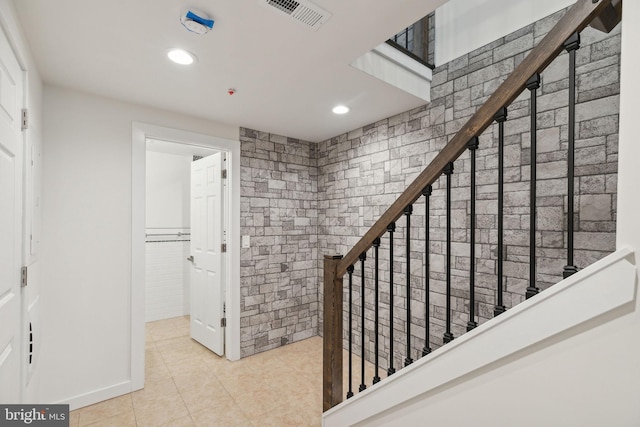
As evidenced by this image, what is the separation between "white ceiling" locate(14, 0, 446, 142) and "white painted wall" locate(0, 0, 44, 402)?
0.43 ft

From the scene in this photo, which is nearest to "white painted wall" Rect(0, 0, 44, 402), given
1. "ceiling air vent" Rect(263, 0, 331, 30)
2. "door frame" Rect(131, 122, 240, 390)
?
"door frame" Rect(131, 122, 240, 390)

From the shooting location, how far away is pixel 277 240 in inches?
138

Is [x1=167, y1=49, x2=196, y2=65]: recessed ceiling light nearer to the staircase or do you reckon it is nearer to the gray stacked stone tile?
the gray stacked stone tile

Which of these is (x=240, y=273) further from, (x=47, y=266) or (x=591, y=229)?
(x=591, y=229)

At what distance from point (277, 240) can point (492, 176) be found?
2.24 metres

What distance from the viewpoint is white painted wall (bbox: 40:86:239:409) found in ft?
7.52

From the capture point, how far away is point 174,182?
474 centimetres

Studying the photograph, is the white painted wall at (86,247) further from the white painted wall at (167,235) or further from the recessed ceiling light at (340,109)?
the white painted wall at (167,235)

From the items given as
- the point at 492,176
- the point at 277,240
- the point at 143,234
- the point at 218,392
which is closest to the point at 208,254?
the point at 277,240

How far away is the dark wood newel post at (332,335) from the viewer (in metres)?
1.74

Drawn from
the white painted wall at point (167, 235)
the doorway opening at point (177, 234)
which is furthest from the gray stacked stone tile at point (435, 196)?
the white painted wall at point (167, 235)

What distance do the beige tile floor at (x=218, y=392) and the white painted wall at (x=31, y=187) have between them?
2.12 feet

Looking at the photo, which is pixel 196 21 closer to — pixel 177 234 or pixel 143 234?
pixel 143 234

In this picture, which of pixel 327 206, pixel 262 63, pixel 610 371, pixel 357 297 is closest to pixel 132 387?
pixel 357 297
